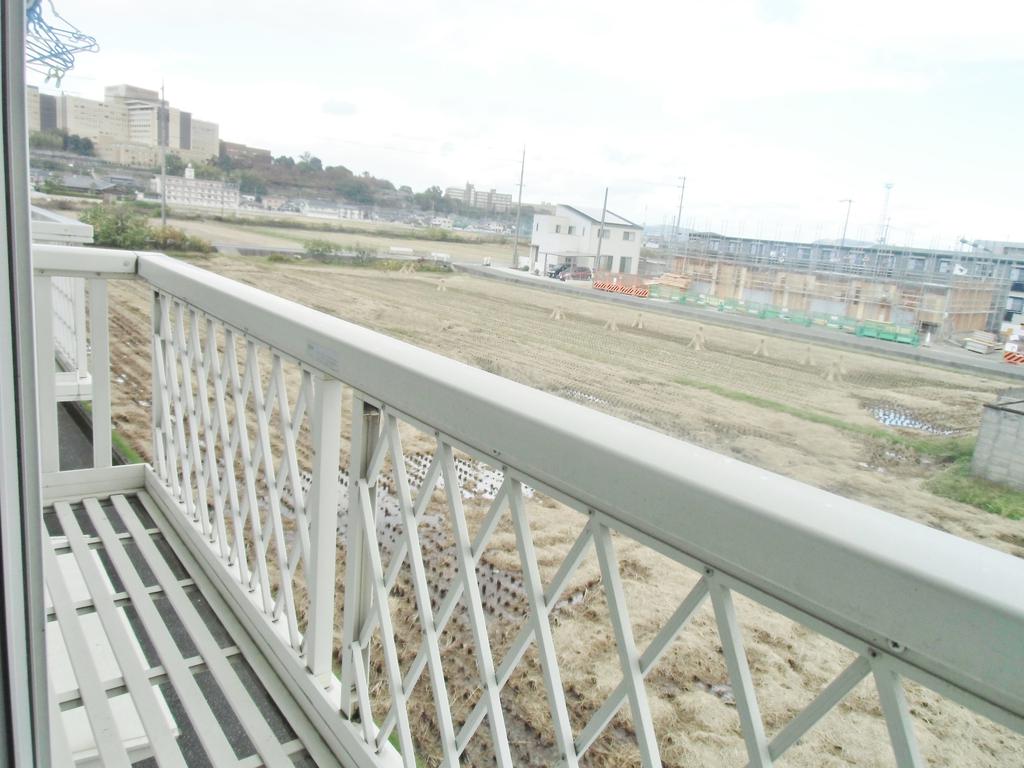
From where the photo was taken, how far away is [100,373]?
7.34 feet

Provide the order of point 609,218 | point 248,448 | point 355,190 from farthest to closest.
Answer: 1. point 248,448
2. point 355,190
3. point 609,218

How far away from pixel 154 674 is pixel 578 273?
1138 mm

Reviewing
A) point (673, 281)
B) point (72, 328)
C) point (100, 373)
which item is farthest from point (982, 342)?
point (72, 328)

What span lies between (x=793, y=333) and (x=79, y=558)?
5.75 ft

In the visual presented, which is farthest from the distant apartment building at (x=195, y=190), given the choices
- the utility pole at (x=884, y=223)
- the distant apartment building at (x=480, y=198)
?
the utility pole at (x=884, y=223)

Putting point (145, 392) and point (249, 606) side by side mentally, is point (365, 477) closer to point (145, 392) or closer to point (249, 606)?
point (249, 606)

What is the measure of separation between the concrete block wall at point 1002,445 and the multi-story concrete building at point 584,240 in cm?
52

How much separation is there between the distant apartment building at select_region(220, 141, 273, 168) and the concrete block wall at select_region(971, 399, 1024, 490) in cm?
140

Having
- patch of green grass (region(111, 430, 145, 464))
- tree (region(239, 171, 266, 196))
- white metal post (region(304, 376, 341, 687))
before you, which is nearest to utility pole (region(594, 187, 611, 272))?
white metal post (region(304, 376, 341, 687))

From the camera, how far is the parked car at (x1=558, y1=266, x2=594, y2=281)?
1.13 meters

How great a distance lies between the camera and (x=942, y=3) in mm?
630

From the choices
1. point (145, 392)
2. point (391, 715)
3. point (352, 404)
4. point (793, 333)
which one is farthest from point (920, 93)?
point (145, 392)

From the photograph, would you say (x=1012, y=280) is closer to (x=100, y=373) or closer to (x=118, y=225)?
(x=118, y=225)

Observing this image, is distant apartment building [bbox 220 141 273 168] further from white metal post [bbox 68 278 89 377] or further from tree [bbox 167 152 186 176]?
white metal post [bbox 68 278 89 377]
